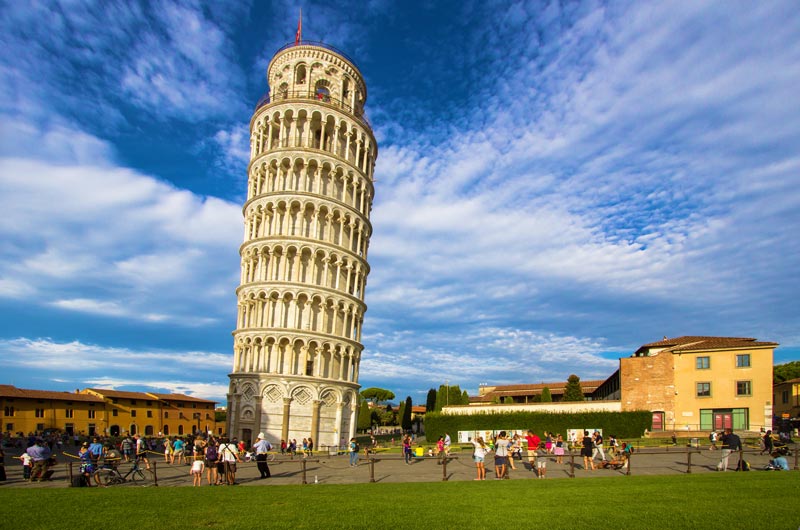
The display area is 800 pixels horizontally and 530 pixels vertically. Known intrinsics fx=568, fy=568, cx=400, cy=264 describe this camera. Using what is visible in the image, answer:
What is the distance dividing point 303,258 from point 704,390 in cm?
3952

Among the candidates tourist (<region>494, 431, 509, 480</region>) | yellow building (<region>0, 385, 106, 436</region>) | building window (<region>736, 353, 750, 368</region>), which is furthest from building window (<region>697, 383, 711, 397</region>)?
yellow building (<region>0, 385, 106, 436</region>)

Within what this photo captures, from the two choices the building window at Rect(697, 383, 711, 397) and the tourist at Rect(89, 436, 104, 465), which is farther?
the building window at Rect(697, 383, 711, 397)

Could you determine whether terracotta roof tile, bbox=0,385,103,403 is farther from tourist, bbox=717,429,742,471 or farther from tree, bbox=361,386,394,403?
tourist, bbox=717,429,742,471

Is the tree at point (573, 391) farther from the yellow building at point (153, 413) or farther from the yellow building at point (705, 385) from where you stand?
the yellow building at point (153, 413)

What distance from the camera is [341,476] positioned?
2620 cm

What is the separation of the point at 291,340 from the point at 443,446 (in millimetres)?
21753

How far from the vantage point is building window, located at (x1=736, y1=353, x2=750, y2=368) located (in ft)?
168

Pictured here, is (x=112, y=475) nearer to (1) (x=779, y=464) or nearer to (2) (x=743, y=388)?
(1) (x=779, y=464)

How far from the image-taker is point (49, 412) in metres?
89.1

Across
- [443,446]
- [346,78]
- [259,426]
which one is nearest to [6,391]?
[259,426]

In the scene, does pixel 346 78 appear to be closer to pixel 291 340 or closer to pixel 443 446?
pixel 291 340

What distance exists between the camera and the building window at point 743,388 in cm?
5088

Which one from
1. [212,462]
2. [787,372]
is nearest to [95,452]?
[212,462]

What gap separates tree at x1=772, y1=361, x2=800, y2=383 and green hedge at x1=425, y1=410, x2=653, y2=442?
4645 cm
